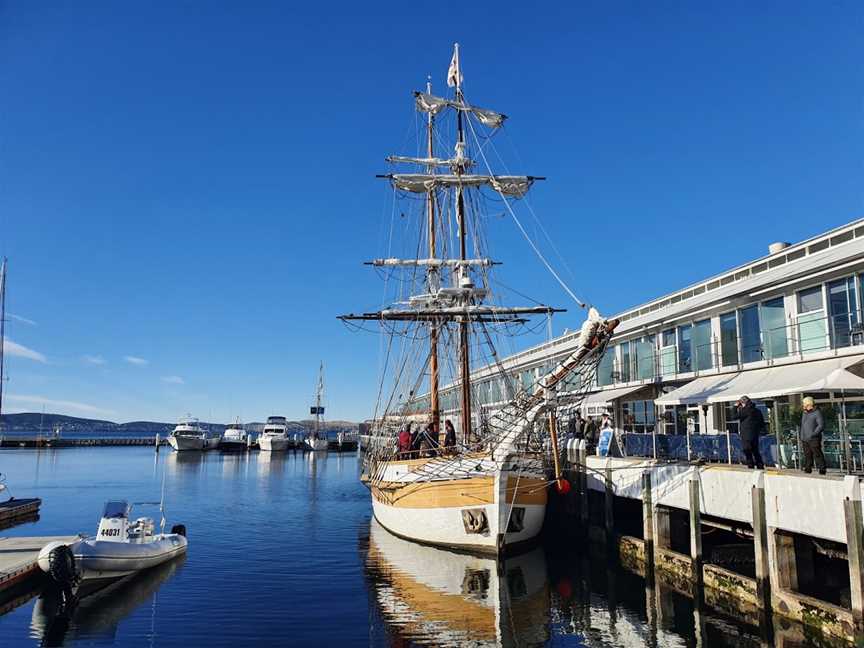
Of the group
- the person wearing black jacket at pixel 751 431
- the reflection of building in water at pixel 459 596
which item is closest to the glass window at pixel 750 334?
the person wearing black jacket at pixel 751 431

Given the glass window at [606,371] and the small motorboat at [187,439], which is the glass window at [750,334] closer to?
the glass window at [606,371]

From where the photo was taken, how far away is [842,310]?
1862 centimetres

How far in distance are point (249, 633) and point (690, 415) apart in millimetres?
18458

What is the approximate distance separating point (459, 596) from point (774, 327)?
13.4 metres

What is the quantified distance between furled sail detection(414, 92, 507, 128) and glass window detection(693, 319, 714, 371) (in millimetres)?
17562

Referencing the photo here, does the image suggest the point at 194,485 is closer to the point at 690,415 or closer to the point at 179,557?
the point at 179,557

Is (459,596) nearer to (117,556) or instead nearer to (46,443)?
(117,556)

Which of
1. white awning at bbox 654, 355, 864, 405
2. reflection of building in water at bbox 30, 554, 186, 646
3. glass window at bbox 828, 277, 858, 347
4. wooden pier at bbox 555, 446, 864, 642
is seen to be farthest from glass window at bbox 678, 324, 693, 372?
reflection of building in water at bbox 30, 554, 186, 646

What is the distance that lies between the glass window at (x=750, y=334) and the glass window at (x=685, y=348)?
129 inches

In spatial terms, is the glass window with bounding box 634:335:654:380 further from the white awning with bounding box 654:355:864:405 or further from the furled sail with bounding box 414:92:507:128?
the furled sail with bounding box 414:92:507:128

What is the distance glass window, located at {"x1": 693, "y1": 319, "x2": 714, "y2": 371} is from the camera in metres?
24.8

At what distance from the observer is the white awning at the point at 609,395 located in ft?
93.3

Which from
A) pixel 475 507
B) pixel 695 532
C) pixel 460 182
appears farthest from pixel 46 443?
pixel 695 532

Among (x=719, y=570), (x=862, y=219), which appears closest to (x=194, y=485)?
(x=719, y=570)
